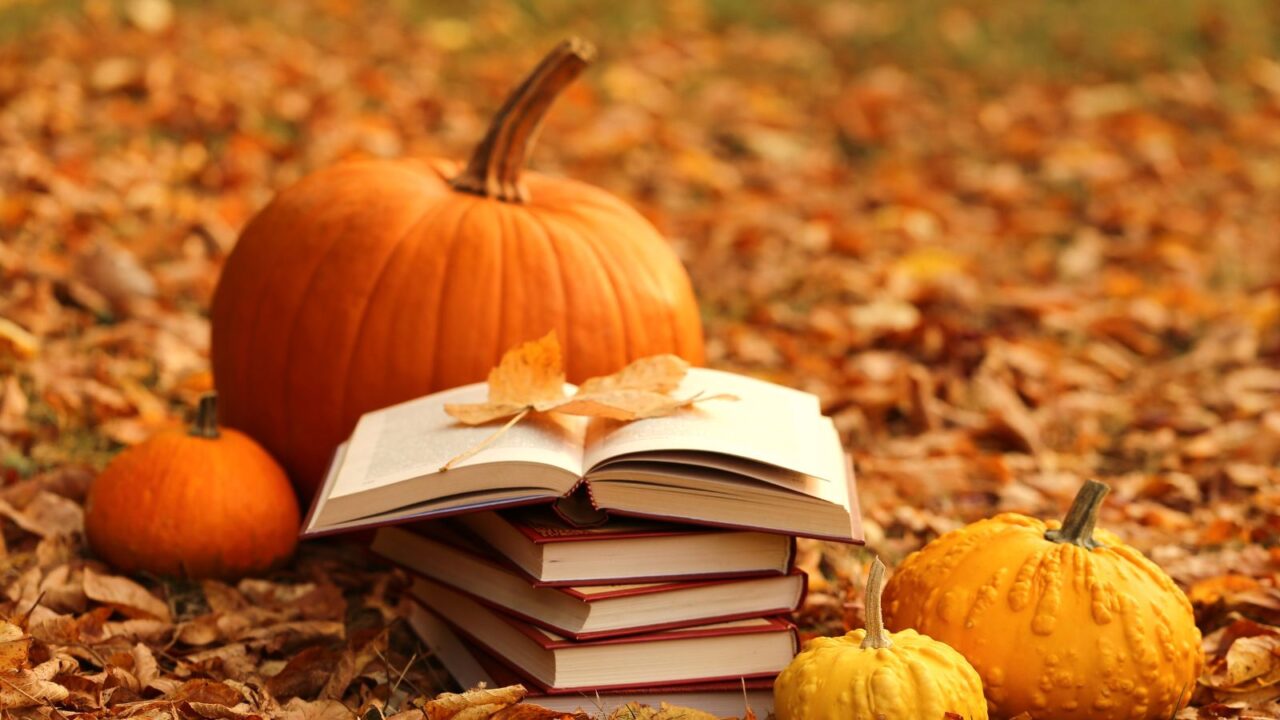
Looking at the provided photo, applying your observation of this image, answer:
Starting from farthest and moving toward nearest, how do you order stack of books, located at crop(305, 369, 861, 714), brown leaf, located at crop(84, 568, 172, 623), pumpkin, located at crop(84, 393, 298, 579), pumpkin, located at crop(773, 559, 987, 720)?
pumpkin, located at crop(84, 393, 298, 579), brown leaf, located at crop(84, 568, 172, 623), stack of books, located at crop(305, 369, 861, 714), pumpkin, located at crop(773, 559, 987, 720)

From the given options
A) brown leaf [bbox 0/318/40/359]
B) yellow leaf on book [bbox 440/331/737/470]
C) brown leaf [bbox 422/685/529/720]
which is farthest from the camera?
brown leaf [bbox 0/318/40/359]

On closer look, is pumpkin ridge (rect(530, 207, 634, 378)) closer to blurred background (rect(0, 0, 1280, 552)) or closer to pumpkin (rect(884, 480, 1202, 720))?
blurred background (rect(0, 0, 1280, 552))

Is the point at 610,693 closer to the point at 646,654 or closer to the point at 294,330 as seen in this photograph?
the point at 646,654

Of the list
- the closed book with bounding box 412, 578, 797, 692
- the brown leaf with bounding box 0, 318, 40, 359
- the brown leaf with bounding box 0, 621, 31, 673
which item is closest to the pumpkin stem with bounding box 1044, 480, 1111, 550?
the closed book with bounding box 412, 578, 797, 692

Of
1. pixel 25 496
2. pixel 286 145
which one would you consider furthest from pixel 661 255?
pixel 286 145

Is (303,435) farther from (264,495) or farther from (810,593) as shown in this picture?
(810,593)

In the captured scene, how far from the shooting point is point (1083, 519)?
196 cm

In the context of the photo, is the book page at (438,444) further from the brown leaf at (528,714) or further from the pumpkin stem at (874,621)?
the pumpkin stem at (874,621)

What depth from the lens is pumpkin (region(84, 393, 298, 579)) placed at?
90.0 inches

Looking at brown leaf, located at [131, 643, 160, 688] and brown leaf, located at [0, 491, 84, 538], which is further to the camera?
brown leaf, located at [0, 491, 84, 538]

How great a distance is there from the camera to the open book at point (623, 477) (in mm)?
1845

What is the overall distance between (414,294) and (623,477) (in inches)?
32.2

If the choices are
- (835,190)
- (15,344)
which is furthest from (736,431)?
(835,190)

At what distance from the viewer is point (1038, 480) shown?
123 inches
